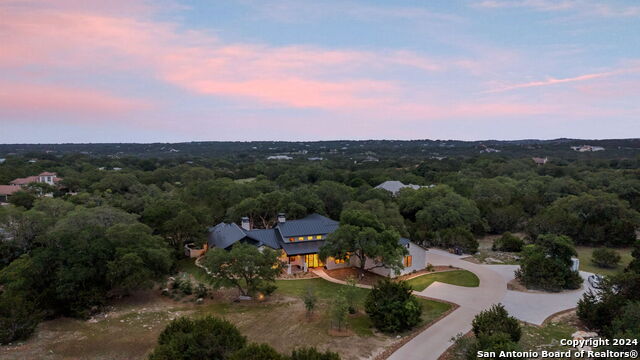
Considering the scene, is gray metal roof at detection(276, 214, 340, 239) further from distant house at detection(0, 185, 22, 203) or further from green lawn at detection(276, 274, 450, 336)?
distant house at detection(0, 185, 22, 203)

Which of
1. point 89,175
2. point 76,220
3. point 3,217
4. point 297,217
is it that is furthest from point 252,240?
point 89,175

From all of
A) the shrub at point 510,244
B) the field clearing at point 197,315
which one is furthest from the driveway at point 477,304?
the shrub at point 510,244

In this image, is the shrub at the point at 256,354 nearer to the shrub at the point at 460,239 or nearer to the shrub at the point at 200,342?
the shrub at the point at 200,342

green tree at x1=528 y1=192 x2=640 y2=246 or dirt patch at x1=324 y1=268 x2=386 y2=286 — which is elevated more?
green tree at x1=528 y1=192 x2=640 y2=246

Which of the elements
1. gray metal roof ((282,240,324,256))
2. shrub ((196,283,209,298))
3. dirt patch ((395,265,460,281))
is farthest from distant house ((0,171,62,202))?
dirt patch ((395,265,460,281))

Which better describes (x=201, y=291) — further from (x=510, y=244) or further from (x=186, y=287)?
(x=510, y=244)

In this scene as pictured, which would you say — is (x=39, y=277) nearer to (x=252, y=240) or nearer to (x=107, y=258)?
(x=107, y=258)
